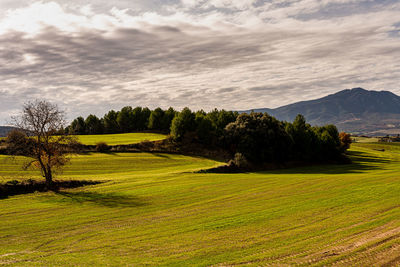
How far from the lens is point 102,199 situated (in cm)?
3491

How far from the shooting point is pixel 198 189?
40031 mm

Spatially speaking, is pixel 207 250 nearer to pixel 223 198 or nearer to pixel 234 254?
pixel 234 254

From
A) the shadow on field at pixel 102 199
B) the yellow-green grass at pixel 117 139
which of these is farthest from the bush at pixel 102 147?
the shadow on field at pixel 102 199

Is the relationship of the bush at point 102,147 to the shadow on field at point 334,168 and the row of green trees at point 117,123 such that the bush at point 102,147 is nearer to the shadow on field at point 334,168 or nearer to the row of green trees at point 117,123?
the shadow on field at point 334,168

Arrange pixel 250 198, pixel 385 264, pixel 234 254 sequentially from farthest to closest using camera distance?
pixel 250 198
pixel 234 254
pixel 385 264

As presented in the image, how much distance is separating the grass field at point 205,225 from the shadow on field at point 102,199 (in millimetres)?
119

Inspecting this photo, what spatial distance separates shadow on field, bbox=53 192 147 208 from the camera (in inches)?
1278

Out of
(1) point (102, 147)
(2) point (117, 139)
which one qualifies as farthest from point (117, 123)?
(1) point (102, 147)

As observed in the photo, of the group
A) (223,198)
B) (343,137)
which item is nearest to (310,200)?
(223,198)

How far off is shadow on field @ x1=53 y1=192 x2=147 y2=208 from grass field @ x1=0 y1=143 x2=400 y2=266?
119mm

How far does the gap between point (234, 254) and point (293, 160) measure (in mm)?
69770

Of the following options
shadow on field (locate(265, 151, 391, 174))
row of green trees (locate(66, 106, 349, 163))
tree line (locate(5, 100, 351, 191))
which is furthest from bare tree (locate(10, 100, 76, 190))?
shadow on field (locate(265, 151, 391, 174))

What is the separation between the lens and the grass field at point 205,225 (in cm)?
1716

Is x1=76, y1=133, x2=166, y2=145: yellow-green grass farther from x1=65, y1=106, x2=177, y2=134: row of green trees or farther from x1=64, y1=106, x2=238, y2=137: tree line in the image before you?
x1=65, y1=106, x2=177, y2=134: row of green trees
